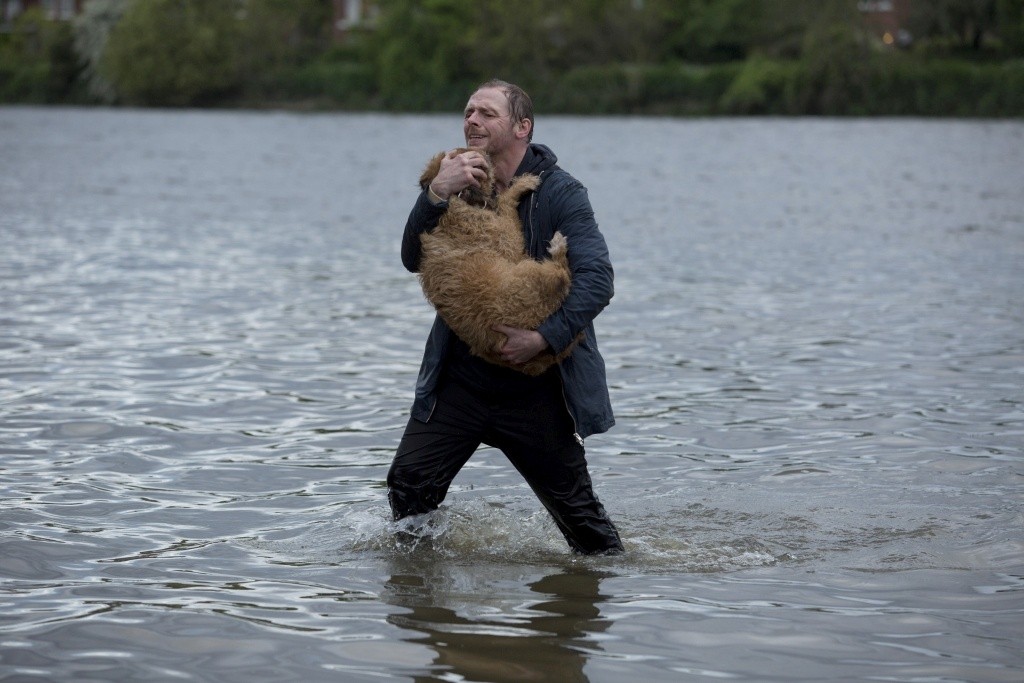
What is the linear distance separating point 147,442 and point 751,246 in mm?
14120

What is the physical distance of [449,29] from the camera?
328 feet

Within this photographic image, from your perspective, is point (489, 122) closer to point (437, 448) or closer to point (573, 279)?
point (573, 279)

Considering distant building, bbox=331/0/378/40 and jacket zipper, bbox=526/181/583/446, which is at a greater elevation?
distant building, bbox=331/0/378/40

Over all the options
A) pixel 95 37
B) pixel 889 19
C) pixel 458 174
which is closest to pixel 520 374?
pixel 458 174

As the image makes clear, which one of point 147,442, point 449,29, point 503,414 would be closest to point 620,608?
point 503,414

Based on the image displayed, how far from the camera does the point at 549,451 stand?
6129 millimetres

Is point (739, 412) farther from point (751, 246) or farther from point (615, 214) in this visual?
point (615, 214)

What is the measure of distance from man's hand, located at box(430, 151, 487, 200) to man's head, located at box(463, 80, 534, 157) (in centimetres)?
12

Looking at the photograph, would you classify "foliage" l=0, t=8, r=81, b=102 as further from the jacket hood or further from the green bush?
the jacket hood

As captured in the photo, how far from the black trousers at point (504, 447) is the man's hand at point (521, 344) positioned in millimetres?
303

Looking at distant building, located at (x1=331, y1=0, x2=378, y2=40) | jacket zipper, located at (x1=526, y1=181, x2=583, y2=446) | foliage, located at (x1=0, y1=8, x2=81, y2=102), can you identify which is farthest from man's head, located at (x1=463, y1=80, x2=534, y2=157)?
distant building, located at (x1=331, y1=0, x2=378, y2=40)

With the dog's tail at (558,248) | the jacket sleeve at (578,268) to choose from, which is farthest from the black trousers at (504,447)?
the dog's tail at (558,248)

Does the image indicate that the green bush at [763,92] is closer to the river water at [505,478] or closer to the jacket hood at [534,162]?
the river water at [505,478]

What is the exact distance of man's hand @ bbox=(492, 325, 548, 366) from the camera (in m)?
5.82
